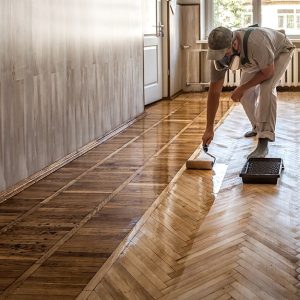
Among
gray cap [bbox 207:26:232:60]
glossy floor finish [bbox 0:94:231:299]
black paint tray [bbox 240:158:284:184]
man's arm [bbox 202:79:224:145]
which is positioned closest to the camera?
glossy floor finish [bbox 0:94:231:299]

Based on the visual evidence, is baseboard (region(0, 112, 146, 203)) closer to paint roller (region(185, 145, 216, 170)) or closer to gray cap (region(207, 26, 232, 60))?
paint roller (region(185, 145, 216, 170))

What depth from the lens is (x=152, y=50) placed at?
8086 mm

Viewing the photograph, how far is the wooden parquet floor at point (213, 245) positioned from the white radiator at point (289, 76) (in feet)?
18.8

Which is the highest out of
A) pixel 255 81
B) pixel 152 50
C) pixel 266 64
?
pixel 152 50

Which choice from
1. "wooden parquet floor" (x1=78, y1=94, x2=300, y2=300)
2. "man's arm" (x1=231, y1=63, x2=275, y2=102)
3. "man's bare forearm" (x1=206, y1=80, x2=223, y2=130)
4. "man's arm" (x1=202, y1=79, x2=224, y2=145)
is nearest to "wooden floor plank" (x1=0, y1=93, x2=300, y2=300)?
"wooden parquet floor" (x1=78, y1=94, x2=300, y2=300)

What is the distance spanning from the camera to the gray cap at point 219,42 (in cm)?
406

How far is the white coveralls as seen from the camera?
4250mm

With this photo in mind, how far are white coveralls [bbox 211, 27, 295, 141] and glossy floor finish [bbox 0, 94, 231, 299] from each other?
1.96 feet

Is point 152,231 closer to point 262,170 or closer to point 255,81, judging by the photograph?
point 262,170

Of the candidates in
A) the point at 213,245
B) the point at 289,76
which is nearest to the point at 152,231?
the point at 213,245

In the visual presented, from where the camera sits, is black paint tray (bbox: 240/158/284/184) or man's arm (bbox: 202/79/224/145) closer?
black paint tray (bbox: 240/158/284/184)

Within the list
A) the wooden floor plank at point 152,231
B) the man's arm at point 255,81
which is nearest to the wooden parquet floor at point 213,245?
the wooden floor plank at point 152,231

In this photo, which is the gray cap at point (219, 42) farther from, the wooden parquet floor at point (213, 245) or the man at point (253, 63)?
the wooden parquet floor at point (213, 245)

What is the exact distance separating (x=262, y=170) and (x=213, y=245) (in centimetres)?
137
